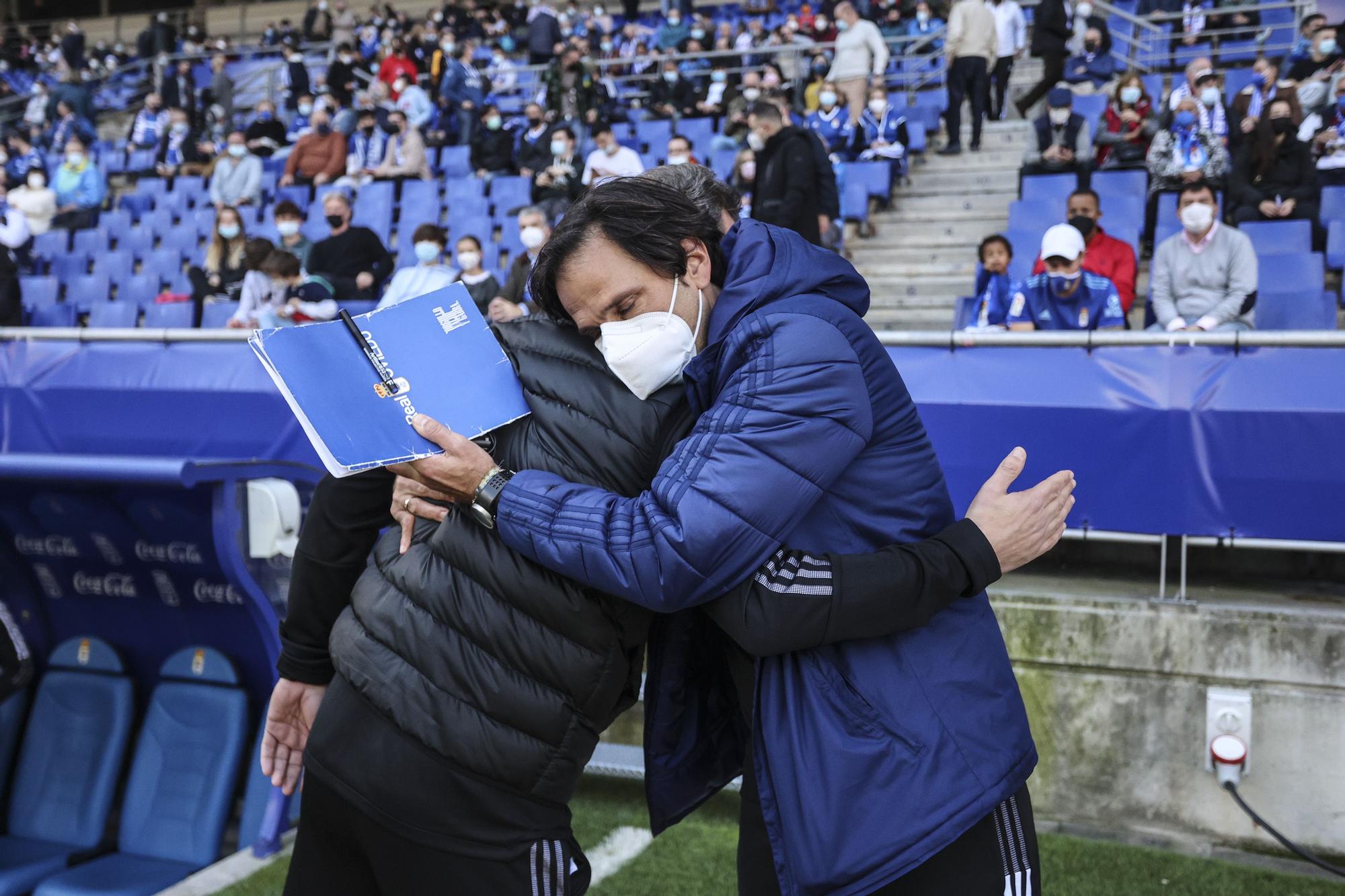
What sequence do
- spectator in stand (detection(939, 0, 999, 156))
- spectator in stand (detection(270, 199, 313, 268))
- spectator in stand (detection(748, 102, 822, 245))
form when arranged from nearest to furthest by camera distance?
spectator in stand (detection(748, 102, 822, 245)) < spectator in stand (detection(270, 199, 313, 268)) < spectator in stand (detection(939, 0, 999, 156))

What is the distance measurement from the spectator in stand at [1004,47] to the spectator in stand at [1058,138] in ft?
7.67

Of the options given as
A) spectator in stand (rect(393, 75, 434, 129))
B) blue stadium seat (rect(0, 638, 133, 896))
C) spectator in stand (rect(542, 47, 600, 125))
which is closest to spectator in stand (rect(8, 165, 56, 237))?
spectator in stand (rect(393, 75, 434, 129))

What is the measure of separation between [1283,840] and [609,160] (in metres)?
8.48

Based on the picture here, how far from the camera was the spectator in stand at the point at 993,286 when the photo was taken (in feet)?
20.7

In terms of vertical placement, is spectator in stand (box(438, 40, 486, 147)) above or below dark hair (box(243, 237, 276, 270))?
above

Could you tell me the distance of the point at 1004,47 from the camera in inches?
458

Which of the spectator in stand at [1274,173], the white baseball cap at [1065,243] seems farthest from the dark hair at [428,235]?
the spectator in stand at [1274,173]

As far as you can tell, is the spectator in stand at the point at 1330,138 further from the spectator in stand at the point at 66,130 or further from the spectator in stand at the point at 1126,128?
the spectator in stand at the point at 66,130

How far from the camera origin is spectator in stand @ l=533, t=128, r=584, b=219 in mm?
10344

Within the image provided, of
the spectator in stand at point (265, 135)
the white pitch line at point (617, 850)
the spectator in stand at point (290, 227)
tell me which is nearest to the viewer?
the white pitch line at point (617, 850)

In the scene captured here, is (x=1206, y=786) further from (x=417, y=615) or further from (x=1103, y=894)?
(x=417, y=615)

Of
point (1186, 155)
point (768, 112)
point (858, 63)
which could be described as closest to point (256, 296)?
point (768, 112)

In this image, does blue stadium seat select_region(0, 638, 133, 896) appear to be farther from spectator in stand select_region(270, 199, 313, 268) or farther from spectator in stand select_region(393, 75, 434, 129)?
spectator in stand select_region(393, 75, 434, 129)

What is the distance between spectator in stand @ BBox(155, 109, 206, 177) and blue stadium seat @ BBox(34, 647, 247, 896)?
1251 cm
